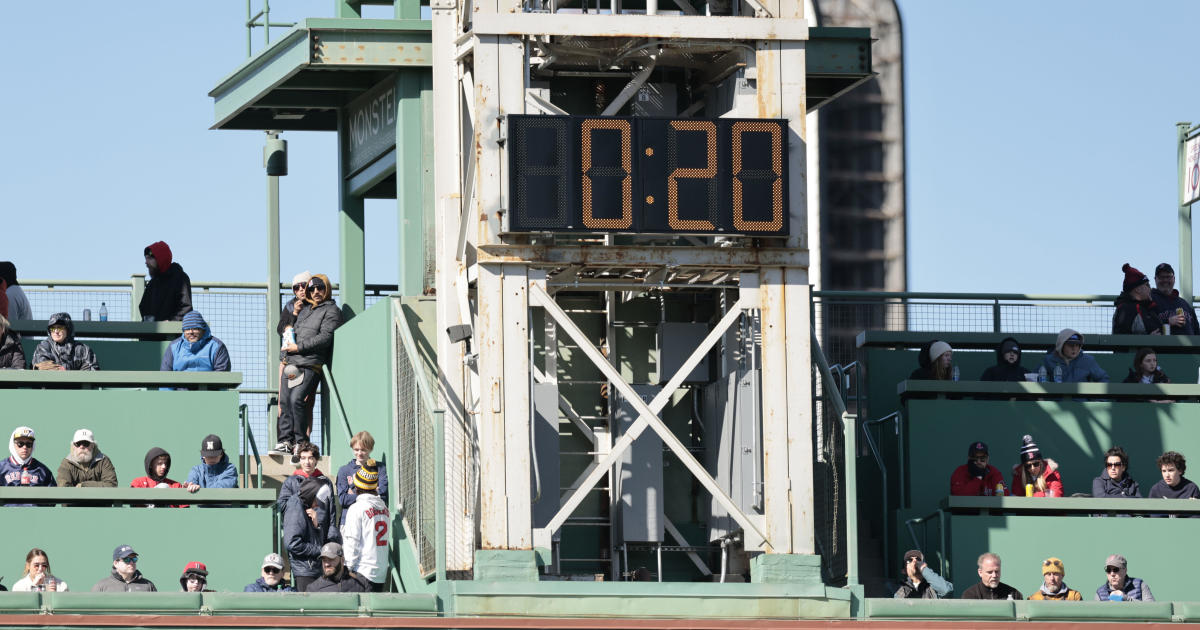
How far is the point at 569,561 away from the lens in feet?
60.9

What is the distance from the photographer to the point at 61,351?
19328mm

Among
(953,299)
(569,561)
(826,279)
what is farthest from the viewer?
(826,279)

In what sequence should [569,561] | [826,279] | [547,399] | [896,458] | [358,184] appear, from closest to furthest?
[547,399]
[569,561]
[896,458]
[358,184]
[826,279]

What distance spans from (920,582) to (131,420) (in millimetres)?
6359

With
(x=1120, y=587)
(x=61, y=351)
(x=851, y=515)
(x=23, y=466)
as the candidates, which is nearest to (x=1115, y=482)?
(x=1120, y=587)

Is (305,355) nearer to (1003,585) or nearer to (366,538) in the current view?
(366,538)

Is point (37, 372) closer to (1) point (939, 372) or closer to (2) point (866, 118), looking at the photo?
(1) point (939, 372)

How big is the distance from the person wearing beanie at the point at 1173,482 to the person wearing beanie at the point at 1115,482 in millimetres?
186

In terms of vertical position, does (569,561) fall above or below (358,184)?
below

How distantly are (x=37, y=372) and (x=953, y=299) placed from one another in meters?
8.75

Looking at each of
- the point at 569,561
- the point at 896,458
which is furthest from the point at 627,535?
the point at 896,458

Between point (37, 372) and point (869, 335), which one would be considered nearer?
point (37, 372)

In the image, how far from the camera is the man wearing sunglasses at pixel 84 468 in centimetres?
1761

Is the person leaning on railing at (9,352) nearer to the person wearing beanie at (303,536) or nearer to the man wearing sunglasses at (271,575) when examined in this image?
the person wearing beanie at (303,536)
